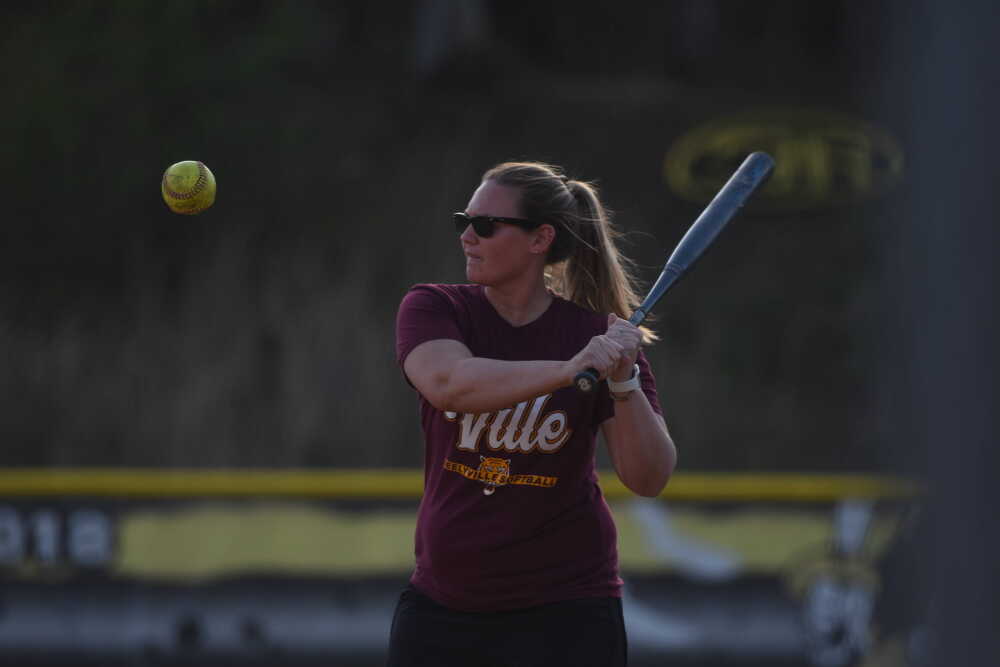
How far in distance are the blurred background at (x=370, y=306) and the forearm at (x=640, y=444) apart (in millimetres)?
4224

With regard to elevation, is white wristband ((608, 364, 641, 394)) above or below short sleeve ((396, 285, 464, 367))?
below

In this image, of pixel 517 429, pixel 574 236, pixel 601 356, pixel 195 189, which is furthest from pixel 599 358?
pixel 195 189

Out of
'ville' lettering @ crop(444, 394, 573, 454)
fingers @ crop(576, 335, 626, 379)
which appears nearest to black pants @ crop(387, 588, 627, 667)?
'ville' lettering @ crop(444, 394, 573, 454)

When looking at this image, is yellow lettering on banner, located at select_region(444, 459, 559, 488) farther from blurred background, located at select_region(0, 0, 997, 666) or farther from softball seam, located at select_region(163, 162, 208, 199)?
blurred background, located at select_region(0, 0, 997, 666)

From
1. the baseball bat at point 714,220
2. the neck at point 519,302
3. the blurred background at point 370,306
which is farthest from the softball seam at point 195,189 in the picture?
the blurred background at point 370,306

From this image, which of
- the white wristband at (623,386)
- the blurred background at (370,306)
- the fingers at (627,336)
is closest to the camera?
the fingers at (627,336)

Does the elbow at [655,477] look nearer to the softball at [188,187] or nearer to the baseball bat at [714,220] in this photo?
the baseball bat at [714,220]

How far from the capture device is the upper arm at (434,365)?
3588 millimetres

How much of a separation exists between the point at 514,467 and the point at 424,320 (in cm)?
45

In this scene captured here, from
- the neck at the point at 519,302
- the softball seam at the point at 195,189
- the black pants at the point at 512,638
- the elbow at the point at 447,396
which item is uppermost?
the softball seam at the point at 195,189

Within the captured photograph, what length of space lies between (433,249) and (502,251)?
35.6 feet

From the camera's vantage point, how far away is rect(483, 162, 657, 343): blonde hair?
388 cm

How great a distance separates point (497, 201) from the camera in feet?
12.6

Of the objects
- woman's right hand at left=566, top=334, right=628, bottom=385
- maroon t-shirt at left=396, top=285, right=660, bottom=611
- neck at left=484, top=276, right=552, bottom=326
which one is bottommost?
maroon t-shirt at left=396, top=285, right=660, bottom=611
